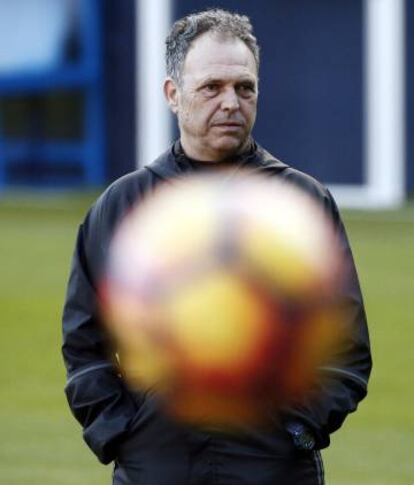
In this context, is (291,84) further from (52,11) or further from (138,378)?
(138,378)

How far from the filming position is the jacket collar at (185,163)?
394cm

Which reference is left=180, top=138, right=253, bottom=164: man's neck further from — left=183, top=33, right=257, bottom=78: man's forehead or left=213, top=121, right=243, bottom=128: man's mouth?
left=183, top=33, right=257, bottom=78: man's forehead

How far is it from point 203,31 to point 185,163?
303 mm

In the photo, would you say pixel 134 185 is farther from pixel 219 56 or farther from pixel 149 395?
pixel 149 395

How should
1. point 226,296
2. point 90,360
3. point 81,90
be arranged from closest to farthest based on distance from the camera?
point 226,296, point 90,360, point 81,90

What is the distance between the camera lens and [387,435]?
8.52m

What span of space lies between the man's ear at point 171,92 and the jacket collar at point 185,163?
0.14 metres

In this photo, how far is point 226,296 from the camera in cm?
390

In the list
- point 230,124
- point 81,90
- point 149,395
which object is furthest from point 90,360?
point 81,90

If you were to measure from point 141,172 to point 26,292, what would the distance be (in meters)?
9.89

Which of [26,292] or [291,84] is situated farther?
[291,84]

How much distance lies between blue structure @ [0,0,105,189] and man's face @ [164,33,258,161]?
19394 mm

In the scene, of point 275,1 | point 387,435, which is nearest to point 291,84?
point 275,1

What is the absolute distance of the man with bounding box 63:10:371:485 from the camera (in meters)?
3.87
